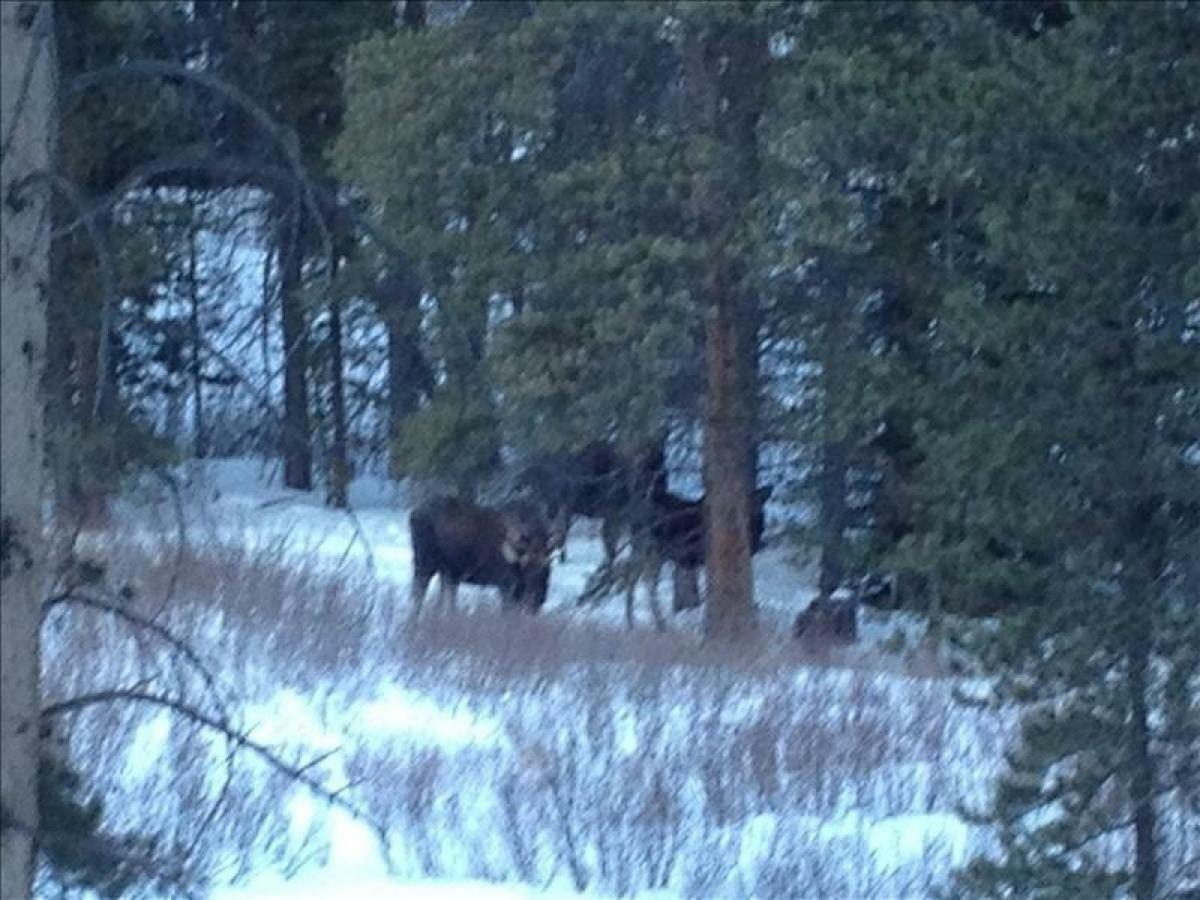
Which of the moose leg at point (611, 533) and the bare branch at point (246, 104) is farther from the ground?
the bare branch at point (246, 104)

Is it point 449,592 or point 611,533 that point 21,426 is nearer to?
point 449,592

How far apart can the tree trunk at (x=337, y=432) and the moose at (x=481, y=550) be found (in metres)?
0.99

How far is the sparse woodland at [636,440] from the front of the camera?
240 inches

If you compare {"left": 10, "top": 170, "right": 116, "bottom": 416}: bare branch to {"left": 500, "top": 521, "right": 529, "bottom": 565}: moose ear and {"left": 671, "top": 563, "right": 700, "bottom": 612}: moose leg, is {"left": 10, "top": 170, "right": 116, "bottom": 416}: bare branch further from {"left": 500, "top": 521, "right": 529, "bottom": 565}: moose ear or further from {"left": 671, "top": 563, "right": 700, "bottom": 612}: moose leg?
{"left": 671, "top": 563, "right": 700, "bottom": 612}: moose leg

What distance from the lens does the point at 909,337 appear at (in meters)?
16.5

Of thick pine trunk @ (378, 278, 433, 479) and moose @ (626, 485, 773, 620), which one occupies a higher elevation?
thick pine trunk @ (378, 278, 433, 479)

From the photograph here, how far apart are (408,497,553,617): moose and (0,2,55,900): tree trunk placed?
16042 millimetres

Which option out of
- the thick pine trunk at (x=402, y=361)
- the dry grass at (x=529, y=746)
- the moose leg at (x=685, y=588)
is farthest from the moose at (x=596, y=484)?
the dry grass at (x=529, y=746)

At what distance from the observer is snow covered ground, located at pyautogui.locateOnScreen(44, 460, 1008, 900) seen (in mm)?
9367

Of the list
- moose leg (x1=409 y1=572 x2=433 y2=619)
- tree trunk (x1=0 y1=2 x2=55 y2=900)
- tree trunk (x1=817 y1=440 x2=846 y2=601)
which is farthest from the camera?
tree trunk (x1=817 y1=440 x2=846 y2=601)

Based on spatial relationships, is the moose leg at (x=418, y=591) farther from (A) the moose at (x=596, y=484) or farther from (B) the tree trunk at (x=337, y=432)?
(A) the moose at (x=596, y=484)

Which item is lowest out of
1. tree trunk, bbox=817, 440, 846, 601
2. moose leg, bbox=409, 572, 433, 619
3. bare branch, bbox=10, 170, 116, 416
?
moose leg, bbox=409, 572, 433, 619

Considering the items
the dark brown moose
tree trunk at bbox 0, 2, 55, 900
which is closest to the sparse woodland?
tree trunk at bbox 0, 2, 55, 900

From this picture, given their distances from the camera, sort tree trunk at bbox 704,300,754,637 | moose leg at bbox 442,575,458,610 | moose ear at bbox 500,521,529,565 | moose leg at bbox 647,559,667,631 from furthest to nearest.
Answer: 1. moose ear at bbox 500,521,529,565
2. moose leg at bbox 647,559,667,631
3. tree trunk at bbox 704,300,754,637
4. moose leg at bbox 442,575,458,610
